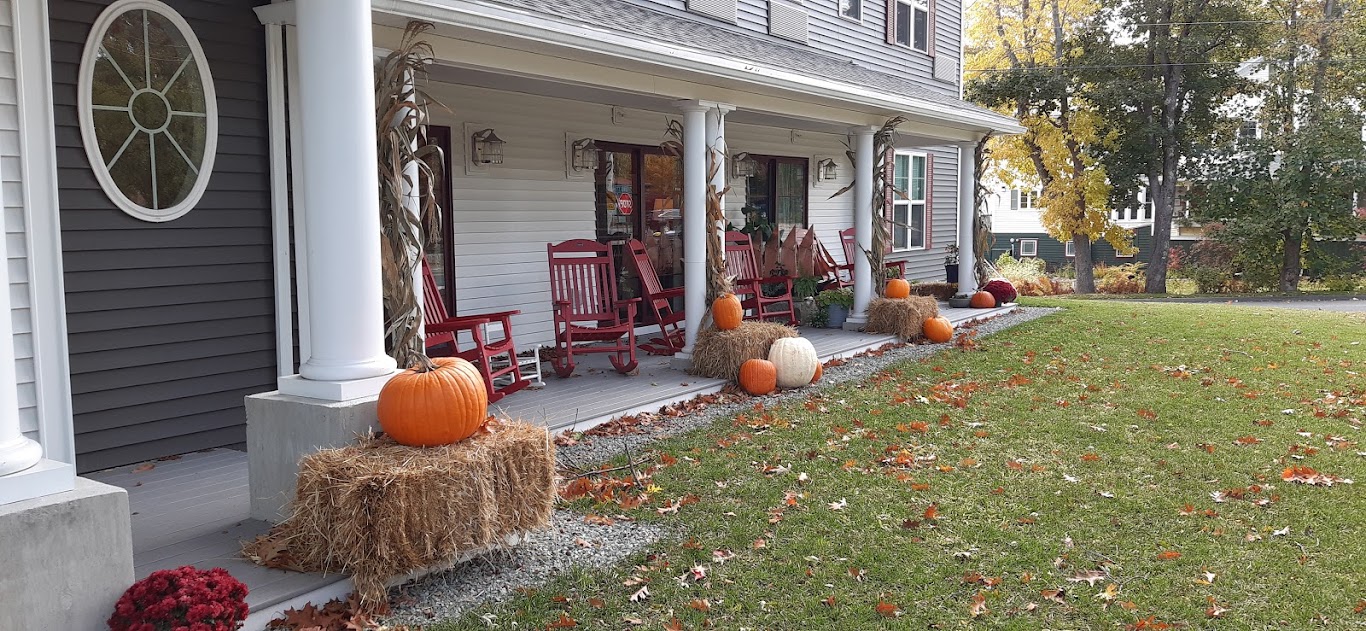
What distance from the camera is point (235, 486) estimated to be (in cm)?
456

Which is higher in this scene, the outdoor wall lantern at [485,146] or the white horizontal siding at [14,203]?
the outdoor wall lantern at [485,146]

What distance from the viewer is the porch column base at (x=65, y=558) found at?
2.74m

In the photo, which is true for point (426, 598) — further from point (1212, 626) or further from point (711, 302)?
point (711, 302)

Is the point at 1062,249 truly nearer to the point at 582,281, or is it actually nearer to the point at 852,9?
the point at 852,9

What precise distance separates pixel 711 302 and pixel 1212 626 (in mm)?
5026

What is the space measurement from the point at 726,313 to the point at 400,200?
361cm

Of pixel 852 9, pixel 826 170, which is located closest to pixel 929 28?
pixel 852 9

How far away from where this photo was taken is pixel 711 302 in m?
7.88

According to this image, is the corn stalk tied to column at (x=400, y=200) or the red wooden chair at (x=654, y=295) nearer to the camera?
the corn stalk tied to column at (x=400, y=200)

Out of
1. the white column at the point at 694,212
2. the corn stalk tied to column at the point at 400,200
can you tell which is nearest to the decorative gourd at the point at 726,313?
the white column at the point at 694,212

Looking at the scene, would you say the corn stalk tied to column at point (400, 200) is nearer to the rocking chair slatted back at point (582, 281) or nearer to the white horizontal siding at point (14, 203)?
the white horizontal siding at point (14, 203)

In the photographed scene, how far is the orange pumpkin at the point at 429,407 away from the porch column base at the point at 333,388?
139 millimetres

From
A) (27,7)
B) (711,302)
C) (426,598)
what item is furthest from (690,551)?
(711,302)

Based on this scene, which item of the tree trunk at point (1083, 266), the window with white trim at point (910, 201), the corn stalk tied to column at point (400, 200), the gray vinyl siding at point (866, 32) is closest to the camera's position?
the corn stalk tied to column at point (400, 200)
